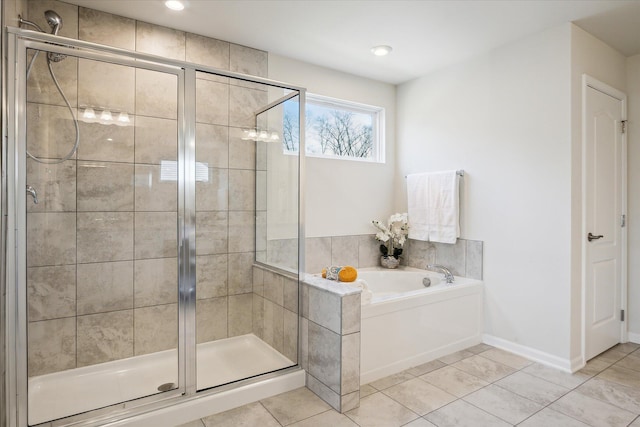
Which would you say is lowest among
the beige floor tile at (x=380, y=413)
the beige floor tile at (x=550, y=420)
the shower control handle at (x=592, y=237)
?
the beige floor tile at (x=380, y=413)

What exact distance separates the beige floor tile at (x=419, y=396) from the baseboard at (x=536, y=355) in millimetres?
958

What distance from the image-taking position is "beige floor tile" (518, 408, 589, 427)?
1.94 meters

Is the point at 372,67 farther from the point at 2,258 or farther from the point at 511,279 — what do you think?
the point at 2,258

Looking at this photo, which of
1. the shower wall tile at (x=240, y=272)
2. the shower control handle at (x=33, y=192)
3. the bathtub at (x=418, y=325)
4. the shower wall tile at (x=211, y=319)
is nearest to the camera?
the shower control handle at (x=33, y=192)

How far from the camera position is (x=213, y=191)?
2361mm

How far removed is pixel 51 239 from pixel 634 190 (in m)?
4.26

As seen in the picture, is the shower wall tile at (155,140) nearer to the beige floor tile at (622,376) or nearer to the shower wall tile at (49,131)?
the shower wall tile at (49,131)

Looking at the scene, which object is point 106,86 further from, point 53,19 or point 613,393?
point 613,393

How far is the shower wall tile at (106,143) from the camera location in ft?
6.36

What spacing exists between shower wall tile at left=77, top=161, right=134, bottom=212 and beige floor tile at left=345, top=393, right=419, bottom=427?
5.75ft

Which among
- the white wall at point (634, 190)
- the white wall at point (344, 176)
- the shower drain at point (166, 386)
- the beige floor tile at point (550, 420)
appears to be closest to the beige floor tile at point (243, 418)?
the shower drain at point (166, 386)

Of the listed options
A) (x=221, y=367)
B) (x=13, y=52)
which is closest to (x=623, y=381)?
(x=221, y=367)

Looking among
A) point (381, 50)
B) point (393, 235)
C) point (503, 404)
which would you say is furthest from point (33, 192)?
point (393, 235)

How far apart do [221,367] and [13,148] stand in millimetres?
1597
